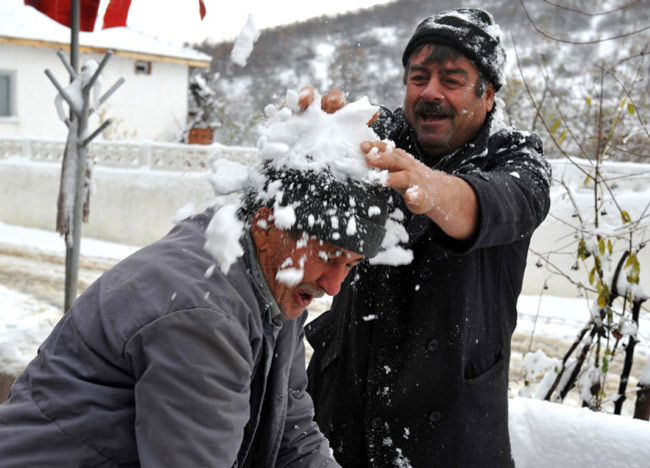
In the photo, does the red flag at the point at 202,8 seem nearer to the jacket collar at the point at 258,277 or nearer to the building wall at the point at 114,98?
the jacket collar at the point at 258,277

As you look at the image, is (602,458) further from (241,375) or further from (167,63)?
(167,63)

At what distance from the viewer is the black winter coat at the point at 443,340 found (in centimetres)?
182

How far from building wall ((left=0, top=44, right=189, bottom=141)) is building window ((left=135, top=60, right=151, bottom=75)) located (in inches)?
3.3

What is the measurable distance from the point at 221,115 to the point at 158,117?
2.10 meters

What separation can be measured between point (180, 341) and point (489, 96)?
3.79 feet

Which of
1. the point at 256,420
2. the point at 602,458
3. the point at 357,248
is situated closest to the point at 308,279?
the point at 357,248

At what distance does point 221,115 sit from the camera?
15.7 metres

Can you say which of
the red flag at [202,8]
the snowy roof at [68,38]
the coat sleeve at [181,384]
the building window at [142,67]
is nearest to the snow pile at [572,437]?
the coat sleeve at [181,384]

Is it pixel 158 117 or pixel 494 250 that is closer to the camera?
pixel 494 250

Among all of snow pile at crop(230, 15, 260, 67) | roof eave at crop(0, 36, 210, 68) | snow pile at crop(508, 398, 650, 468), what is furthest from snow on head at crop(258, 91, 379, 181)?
roof eave at crop(0, 36, 210, 68)

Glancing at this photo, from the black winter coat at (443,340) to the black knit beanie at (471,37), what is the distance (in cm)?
16

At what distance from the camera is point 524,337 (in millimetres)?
7043

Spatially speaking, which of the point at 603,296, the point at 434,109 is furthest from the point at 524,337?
the point at 434,109

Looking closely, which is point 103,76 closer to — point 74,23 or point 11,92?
point 11,92
